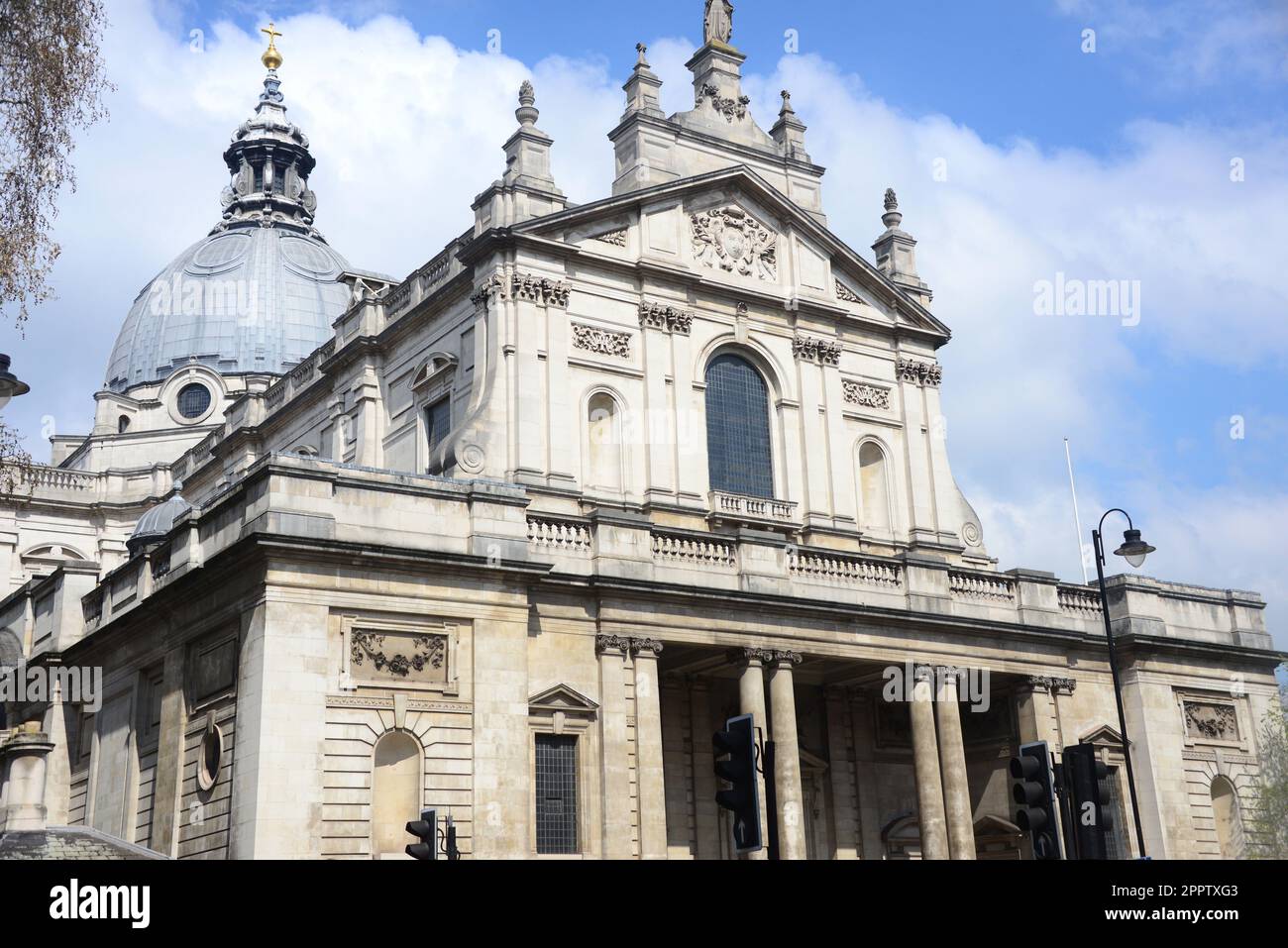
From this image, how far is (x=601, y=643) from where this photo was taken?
29156mm

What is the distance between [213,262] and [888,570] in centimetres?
5295

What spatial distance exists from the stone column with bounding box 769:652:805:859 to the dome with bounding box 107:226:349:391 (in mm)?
45728

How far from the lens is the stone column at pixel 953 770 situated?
32094mm

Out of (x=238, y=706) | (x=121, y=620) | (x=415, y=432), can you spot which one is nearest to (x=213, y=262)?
(x=415, y=432)

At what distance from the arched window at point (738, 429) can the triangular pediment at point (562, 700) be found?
9.96 meters

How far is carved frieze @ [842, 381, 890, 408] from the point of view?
134 feet

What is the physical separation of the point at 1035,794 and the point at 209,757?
16557mm

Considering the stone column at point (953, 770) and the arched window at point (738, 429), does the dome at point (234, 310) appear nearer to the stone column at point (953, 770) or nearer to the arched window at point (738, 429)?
the arched window at point (738, 429)

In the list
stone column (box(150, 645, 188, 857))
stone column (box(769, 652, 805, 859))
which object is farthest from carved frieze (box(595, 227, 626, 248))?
stone column (box(150, 645, 188, 857))

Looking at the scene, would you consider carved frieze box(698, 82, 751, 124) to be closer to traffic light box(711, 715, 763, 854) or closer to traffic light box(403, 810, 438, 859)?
traffic light box(403, 810, 438, 859)

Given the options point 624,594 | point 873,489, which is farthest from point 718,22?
point 624,594
